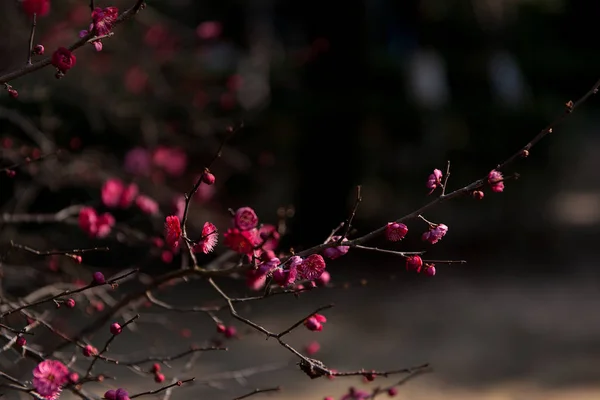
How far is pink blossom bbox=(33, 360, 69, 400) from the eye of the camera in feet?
6.79

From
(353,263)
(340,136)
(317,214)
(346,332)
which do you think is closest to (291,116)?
(340,136)

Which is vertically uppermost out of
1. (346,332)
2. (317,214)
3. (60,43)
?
(317,214)

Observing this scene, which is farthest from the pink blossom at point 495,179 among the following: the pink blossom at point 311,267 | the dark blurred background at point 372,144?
the dark blurred background at point 372,144

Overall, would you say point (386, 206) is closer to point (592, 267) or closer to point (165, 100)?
point (592, 267)

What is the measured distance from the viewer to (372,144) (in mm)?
9680

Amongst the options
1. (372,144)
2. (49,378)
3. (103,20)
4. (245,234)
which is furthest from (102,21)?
(372,144)

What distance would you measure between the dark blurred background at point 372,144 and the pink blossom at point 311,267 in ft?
8.63

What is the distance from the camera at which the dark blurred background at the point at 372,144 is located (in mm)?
6633

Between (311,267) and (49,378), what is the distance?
2.30 feet

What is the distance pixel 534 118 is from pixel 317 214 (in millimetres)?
2788

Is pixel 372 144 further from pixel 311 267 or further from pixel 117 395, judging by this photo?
pixel 117 395

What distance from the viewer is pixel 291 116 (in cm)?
943

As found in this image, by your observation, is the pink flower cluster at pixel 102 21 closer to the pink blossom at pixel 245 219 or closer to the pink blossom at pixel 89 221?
the pink blossom at pixel 245 219

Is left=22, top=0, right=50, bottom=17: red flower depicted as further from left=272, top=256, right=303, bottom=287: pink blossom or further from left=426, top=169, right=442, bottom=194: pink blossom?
left=426, top=169, right=442, bottom=194: pink blossom
